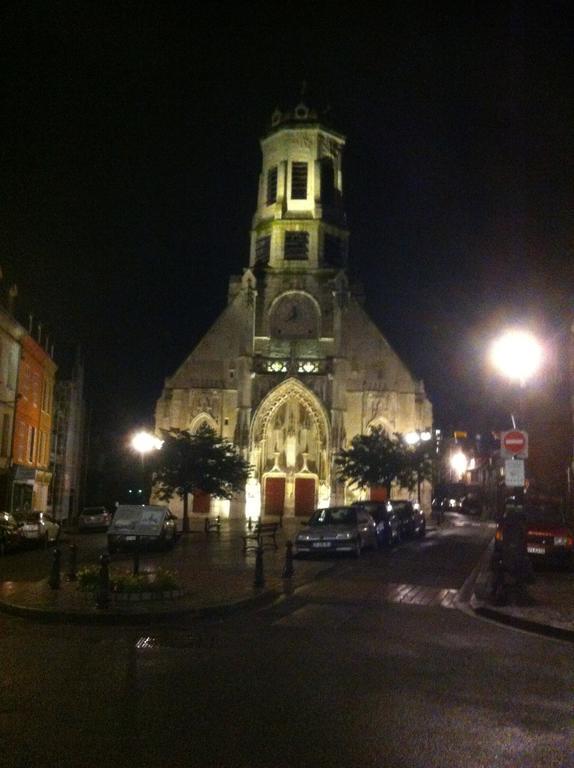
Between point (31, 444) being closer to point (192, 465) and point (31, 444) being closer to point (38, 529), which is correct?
point (192, 465)

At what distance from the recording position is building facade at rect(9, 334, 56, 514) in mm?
39156

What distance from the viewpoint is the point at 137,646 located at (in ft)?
31.5

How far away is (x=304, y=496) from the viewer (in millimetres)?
55281

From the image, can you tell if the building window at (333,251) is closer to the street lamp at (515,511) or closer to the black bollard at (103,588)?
the street lamp at (515,511)

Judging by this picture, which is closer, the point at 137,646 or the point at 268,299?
the point at 137,646

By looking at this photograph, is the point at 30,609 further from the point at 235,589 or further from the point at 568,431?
the point at 568,431

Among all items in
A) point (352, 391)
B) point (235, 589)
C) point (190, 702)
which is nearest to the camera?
point (190, 702)

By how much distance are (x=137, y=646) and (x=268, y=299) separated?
166 ft

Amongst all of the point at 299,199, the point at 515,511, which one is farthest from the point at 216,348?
→ the point at 515,511

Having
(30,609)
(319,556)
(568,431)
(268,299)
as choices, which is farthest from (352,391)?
(30,609)

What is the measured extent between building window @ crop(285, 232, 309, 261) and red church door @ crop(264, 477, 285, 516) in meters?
16.9

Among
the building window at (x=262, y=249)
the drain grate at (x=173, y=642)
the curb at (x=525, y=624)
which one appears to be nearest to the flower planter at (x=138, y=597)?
the drain grate at (x=173, y=642)

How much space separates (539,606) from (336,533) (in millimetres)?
Result: 10381

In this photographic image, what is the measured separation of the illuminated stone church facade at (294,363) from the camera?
55188 mm
